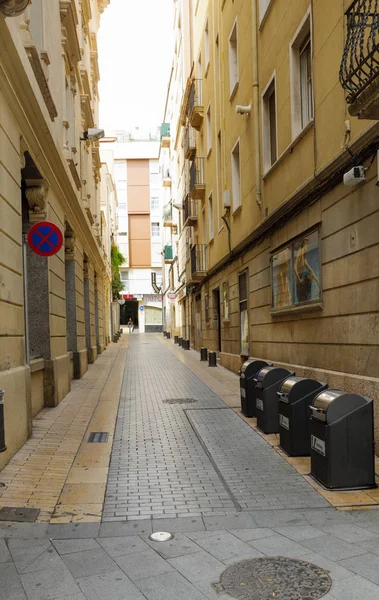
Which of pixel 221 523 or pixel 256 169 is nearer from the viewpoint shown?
pixel 221 523

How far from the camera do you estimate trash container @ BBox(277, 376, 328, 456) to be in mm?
7086

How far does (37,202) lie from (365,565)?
337 inches

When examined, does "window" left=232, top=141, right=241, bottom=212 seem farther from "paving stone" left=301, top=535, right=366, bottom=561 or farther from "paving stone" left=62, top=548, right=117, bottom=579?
"paving stone" left=62, top=548, right=117, bottom=579

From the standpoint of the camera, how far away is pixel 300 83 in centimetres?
1084

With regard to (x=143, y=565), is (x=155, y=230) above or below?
above

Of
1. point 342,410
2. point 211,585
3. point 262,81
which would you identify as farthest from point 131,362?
point 211,585

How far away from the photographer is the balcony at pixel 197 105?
23.1 meters

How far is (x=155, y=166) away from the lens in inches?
2682

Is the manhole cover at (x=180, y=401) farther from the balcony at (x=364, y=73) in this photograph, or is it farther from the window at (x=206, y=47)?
the window at (x=206, y=47)

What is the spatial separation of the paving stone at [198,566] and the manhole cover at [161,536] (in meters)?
0.42

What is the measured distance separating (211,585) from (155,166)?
6685 cm

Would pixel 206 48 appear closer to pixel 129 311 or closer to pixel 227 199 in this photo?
pixel 227 199

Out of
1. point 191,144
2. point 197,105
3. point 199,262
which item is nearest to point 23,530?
point 199,262

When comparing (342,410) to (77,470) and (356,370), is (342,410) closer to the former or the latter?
(356,370)
